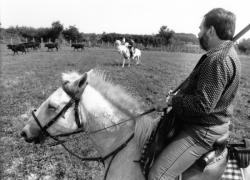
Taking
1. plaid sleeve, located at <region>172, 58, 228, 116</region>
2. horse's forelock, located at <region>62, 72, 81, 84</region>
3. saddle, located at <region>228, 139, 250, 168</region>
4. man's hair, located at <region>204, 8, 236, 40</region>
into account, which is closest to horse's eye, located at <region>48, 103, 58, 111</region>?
horse's forelock, located at <region>62, 72, 81, 84</region>

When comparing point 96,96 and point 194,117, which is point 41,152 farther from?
point 194,117

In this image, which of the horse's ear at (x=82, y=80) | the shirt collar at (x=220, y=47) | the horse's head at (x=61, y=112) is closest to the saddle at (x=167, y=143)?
the shirt collar at (x=220, y=47)

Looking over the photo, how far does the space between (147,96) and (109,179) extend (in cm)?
886

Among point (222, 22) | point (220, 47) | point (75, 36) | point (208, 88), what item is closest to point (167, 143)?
point (208, 88)

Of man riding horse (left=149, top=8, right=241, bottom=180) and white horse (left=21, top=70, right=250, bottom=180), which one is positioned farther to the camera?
white horse (left=21, top=70, right=250, bottom=180)

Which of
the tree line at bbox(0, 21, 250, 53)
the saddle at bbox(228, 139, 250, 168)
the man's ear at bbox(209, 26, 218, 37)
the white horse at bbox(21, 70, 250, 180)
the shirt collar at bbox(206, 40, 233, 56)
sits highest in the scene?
the tree line at bbox(0, 21, 250, 53)

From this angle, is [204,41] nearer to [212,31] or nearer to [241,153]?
[212,31]

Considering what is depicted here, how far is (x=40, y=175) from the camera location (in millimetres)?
5328

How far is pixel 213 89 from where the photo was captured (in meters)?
2.49

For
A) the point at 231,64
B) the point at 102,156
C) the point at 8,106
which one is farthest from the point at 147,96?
the point at 231,64

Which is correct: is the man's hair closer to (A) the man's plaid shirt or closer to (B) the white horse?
(A) the man's plaid shirt

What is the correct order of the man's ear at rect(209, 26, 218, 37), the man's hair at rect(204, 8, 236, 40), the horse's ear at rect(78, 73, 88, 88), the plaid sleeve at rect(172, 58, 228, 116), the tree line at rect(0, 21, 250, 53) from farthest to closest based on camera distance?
the tree line at rect(0, 21, 250, 53) < the horse's ear at rect(78, 73, 88, 88) < the man's ear at rect(209, 26, 218, 37) < the man's hair at rect(204, 8, 236, 40) < the plaid sleeve at rect(172, 58, 228, 116)

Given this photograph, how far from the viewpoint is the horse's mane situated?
3.22m

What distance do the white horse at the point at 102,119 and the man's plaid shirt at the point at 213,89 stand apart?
774 millimetres
